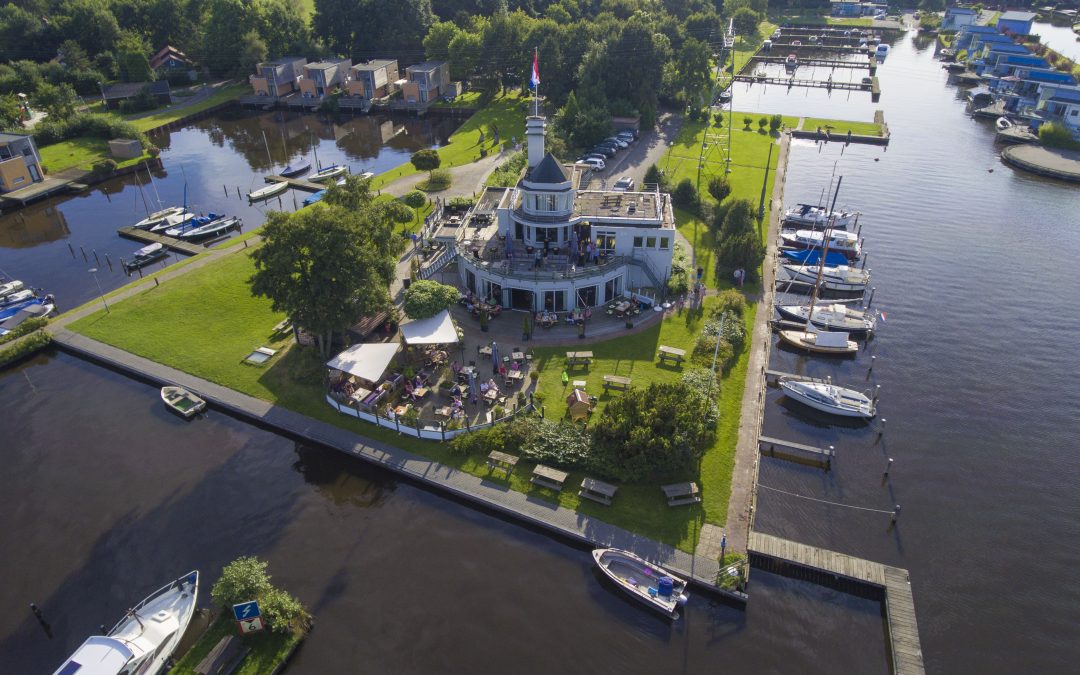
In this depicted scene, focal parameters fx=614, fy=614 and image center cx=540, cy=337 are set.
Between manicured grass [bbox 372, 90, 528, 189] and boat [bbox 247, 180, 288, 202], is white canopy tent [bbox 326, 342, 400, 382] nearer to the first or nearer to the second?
manicured grass [bbox 372, 90, 528, 189]

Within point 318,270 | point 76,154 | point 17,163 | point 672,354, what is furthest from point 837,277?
point 76,154

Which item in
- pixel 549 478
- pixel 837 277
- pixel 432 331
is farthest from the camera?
pixel 837 277

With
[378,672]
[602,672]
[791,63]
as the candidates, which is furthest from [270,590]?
[791,63]

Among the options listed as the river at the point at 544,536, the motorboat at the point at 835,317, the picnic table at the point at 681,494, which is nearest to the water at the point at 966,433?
the river at the point at 544,536

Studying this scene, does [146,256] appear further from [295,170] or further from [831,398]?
[831,398]

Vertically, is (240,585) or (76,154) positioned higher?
(76,154)

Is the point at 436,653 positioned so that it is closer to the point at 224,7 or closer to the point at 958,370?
the point at 958,370
